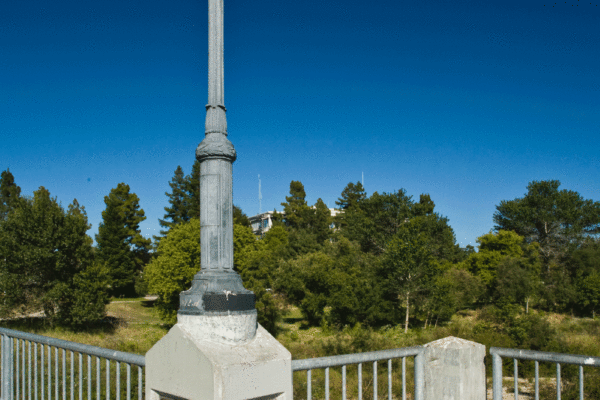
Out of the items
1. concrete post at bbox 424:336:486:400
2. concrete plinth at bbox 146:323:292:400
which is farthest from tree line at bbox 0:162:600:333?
concrete plinth at bbox 146:323:292:400

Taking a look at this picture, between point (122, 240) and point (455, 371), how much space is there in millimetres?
51628

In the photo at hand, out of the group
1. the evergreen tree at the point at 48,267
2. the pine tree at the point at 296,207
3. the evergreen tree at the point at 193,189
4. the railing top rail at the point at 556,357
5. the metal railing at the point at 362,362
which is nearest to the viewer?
the railing top rail at the point at 556,357

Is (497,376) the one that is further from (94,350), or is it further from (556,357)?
(94,350)

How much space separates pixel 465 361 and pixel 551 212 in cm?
5895

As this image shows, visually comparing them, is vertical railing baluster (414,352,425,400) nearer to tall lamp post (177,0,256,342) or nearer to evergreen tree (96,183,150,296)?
tall lamp post (177,0,256,342)

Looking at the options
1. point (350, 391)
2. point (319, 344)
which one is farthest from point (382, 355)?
point (319, 344)

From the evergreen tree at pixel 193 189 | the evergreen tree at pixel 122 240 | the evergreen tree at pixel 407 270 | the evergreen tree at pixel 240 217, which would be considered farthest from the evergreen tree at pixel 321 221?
the evergreen tree at pixel 407 270

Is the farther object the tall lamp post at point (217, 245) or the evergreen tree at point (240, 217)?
the evergreen tree at point (240, 217)

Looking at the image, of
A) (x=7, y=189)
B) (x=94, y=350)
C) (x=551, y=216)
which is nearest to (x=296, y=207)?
(x=551, y=216)

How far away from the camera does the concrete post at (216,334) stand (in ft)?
7.97

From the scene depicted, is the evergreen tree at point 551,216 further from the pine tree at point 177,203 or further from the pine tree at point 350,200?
the pine tree at point 177,203

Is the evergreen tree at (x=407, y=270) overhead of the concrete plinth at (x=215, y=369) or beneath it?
beneath

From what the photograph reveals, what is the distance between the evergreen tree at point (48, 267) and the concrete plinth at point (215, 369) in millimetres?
28949

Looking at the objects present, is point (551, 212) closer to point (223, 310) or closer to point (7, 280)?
point (7, 280)
